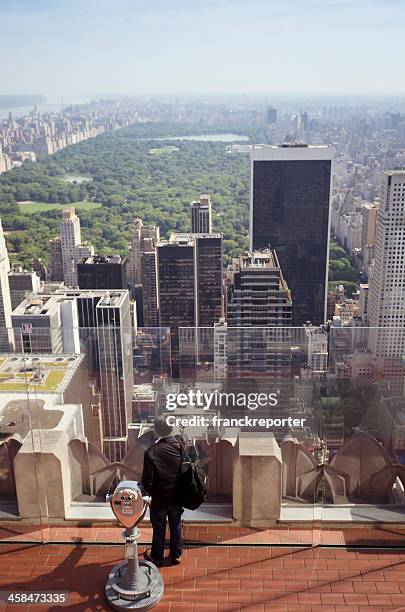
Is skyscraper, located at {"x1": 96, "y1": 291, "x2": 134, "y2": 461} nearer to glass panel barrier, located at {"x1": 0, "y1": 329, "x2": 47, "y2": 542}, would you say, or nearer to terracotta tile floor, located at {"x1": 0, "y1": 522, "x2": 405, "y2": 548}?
glass panel barrier, located at {"x1": 0, "y1": 329, "x2": 47, "y2": 542}

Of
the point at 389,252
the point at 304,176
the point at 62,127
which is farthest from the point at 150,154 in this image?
the point at 389,252

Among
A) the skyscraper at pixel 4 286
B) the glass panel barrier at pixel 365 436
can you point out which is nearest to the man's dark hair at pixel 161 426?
the glass panel barrier at pixel 365 436

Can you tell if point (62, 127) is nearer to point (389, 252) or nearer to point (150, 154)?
point (150, 154)

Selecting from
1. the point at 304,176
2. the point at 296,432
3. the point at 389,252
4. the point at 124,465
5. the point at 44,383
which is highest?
the point at 44,383

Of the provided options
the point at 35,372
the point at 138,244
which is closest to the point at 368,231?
the point at 138,244

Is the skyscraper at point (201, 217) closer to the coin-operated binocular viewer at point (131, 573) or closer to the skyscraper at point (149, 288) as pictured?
the skyscraper at point (149, 288)

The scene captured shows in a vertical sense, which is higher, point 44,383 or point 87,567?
point 44,383

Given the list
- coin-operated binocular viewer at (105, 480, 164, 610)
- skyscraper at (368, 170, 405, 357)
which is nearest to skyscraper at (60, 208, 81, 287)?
skyscraper at (368, 170, 405, 357)
